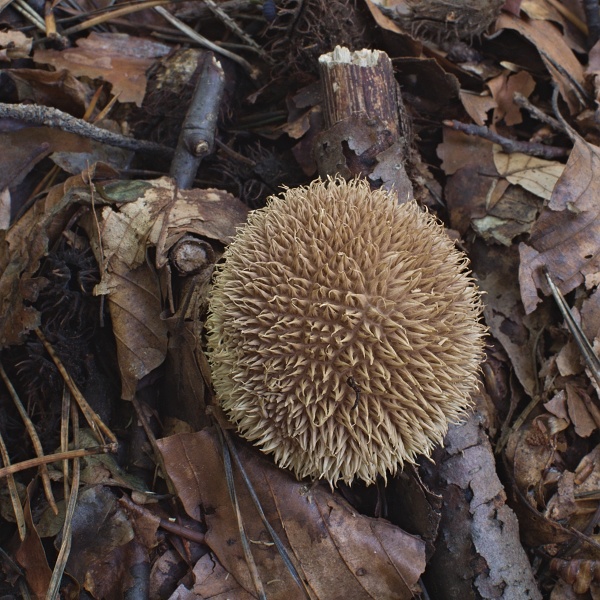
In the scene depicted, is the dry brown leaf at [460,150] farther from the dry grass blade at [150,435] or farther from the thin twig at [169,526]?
the thin twig at [169,526]

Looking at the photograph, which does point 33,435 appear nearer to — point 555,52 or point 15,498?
point 15,498

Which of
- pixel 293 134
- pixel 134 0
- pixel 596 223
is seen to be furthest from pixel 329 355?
pixel 134 0

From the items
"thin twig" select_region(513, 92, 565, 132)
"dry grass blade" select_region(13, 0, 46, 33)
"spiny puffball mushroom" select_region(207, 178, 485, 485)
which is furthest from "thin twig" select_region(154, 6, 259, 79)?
"thin twig" select_region(513, 92, 565, 132)

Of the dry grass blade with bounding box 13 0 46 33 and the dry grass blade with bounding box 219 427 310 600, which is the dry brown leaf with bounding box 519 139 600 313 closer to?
the dry grass blade with bounding box 219 427 310 600

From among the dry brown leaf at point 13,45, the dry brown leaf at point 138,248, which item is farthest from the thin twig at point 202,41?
the dry brown leaf at point 138,248

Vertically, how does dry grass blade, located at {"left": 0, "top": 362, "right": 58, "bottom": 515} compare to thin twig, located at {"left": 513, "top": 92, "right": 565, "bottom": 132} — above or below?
below

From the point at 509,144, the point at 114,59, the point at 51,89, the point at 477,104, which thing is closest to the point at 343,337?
the point at 509,144
